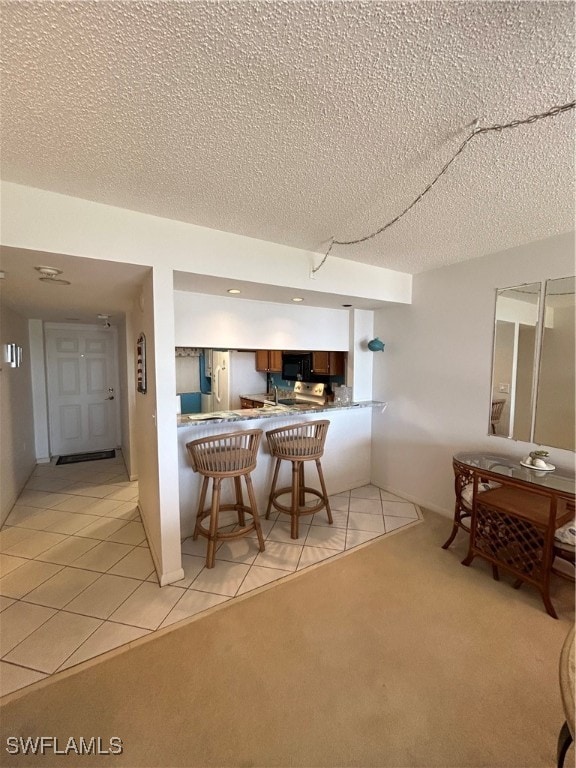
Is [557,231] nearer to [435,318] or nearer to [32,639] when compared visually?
[435,318]

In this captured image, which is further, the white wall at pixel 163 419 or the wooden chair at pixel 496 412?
the wooden chair at pixel 496 412

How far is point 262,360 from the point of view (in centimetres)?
493

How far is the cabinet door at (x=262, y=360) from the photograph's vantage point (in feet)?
16.0

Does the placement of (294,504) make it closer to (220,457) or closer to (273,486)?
(273,486)

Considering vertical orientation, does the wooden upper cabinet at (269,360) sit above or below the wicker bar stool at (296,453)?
above

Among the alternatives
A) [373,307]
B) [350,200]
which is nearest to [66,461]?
[373,307]

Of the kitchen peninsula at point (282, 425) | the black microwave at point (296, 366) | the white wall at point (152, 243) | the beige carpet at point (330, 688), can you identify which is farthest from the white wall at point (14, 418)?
the black microwave at point (296, 366)

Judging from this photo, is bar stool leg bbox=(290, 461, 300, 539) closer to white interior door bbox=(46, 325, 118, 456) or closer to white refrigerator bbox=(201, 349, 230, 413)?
white refrigerator bbox=(201, 349, 230, 413)

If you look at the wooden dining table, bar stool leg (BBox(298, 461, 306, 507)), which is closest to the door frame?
bar stool leg (BBox(298, 461, 306, 507))

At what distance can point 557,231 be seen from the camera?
211 cm

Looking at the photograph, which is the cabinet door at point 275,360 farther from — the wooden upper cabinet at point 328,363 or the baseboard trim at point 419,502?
the baseboard trim at point 419,502

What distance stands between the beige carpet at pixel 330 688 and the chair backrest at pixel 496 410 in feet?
3.91

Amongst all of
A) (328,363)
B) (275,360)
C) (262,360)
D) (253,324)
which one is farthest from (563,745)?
(262,360)

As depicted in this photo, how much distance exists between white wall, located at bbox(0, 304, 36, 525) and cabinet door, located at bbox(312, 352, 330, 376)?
329cm
